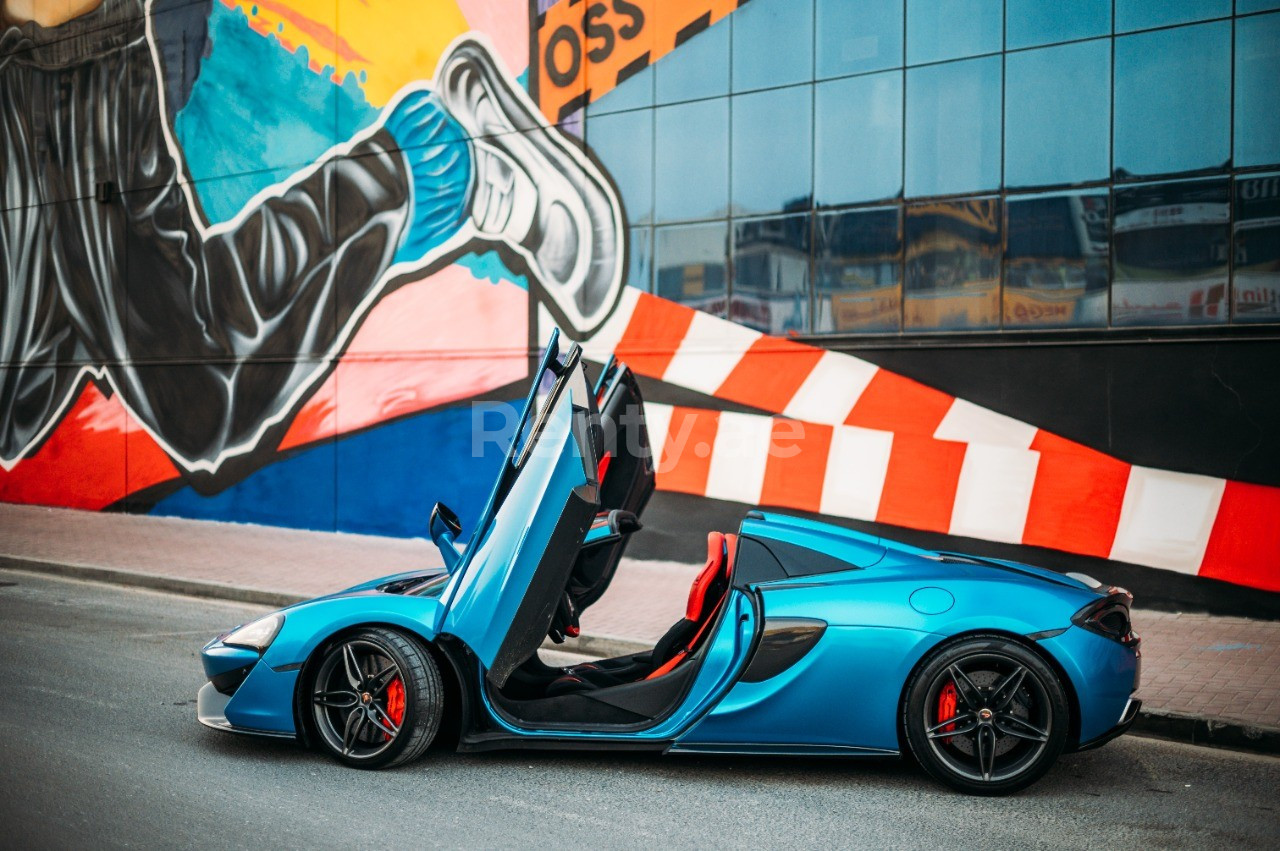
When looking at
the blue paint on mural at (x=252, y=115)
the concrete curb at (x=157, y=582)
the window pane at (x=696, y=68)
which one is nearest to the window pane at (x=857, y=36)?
the window pane at (x=696, y=68)

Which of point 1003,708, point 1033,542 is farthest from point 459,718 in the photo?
point 1033,542

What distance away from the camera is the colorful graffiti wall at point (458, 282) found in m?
10.1

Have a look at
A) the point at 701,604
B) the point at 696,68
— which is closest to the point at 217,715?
the point at 701,604

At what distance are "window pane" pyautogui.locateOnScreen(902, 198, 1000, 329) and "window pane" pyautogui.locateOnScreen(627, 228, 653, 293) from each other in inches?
116

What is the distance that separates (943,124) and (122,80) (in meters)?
12.5

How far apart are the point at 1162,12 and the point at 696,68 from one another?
15.1 ft

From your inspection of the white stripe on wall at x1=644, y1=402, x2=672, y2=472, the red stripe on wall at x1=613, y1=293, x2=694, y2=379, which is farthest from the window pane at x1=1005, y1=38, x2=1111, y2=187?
the white stripe on wall at x1=644, y1=402, x2=672, y2=472

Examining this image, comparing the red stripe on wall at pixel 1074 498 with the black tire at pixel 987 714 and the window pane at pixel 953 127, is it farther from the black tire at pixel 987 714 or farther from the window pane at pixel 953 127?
the black tire at pixel 987 714

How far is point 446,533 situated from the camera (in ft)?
16.5

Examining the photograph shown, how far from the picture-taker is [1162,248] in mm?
9281

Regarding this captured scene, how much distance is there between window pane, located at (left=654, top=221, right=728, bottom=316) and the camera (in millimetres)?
11641

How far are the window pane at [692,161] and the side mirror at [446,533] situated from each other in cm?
741

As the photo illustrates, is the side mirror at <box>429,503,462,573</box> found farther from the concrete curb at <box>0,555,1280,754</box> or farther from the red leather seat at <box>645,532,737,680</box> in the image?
the concrete curb at <box>0,555,1280,754</box>

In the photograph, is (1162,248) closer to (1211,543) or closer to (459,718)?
(1211,543)
